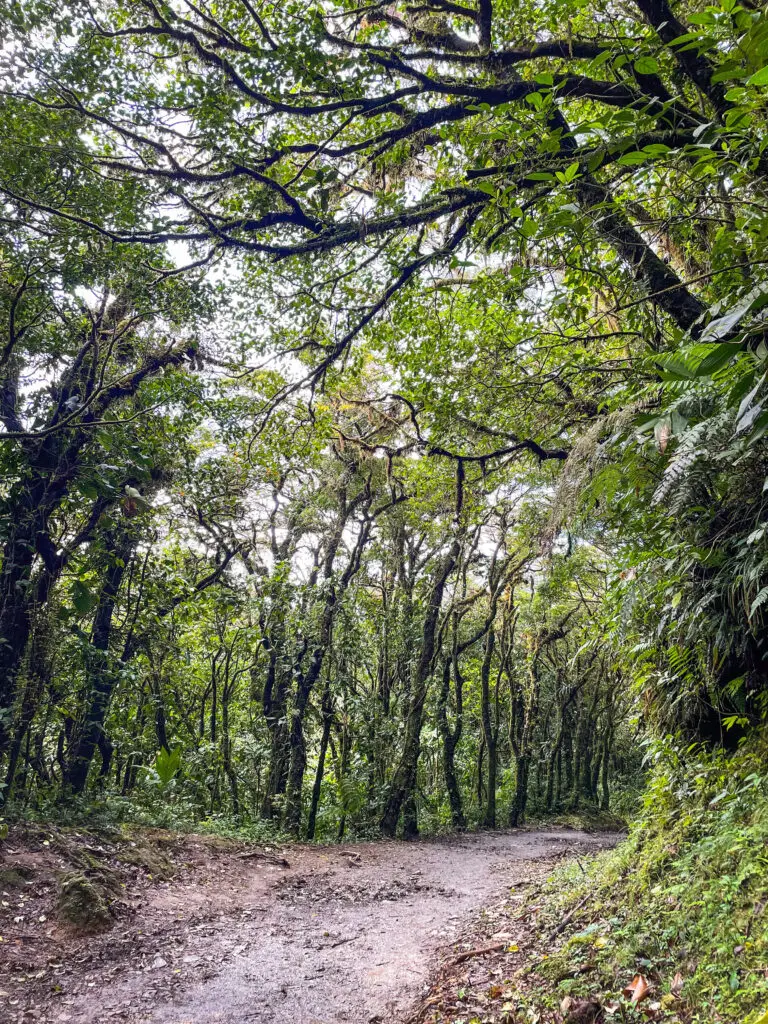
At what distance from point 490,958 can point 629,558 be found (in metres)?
3.33

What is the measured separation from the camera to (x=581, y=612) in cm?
2248

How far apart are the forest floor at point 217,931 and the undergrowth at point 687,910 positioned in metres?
1.02

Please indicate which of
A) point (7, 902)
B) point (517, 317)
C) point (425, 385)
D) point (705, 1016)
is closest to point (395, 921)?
point (7, 902)

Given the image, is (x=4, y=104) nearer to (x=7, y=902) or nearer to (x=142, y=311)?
(x=142, y=311)

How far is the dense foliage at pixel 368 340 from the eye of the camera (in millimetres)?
3793

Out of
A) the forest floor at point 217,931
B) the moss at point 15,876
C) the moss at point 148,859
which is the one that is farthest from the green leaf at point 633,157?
the moss at point 148,859

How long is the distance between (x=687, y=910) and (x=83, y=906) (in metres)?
5.32

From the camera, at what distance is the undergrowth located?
2.71 meters

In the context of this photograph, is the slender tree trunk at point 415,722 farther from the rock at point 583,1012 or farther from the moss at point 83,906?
the rock at point 583,1012

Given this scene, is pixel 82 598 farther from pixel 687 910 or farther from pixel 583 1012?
pixel 687 910

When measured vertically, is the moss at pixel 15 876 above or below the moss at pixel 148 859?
above

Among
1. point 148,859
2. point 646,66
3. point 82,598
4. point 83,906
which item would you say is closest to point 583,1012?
point 646,66

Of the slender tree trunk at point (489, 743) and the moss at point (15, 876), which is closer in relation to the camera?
the moss at point (15, 876)

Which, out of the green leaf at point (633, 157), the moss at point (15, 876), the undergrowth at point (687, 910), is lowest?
the moss at point (15, 876)
